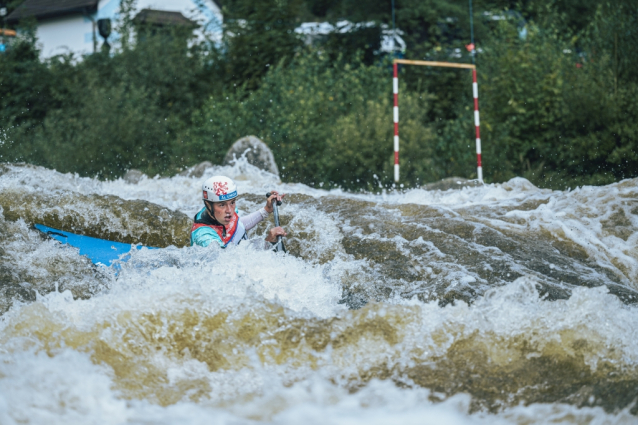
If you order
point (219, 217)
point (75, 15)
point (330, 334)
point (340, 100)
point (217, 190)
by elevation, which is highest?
point (75, 15)

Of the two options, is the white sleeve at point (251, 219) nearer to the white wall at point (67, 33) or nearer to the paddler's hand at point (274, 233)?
the paddler's hand at point (274, 233)

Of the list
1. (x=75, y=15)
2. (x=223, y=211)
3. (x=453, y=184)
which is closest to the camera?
(x=223, y=211)

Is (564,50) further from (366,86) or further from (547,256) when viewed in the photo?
(547,256)

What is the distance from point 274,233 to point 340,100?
28.4 ft

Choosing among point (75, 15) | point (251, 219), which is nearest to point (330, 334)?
point (251, 219)

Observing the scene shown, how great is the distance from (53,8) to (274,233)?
20555mm

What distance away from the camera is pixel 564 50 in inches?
570

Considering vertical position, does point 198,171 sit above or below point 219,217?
below

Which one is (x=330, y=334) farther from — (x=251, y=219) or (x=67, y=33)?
(x=67, y=33)

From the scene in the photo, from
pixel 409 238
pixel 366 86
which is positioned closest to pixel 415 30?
pixel 366 86

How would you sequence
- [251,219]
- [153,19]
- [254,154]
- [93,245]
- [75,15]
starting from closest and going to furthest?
[251,219] → [93,245] → [254,154] → [153,19] → [75,15]

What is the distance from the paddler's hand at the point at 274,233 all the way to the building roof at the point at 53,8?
18925 millimetres

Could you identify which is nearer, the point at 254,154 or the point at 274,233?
the point at 274,233

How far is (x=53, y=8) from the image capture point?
75.5ft
